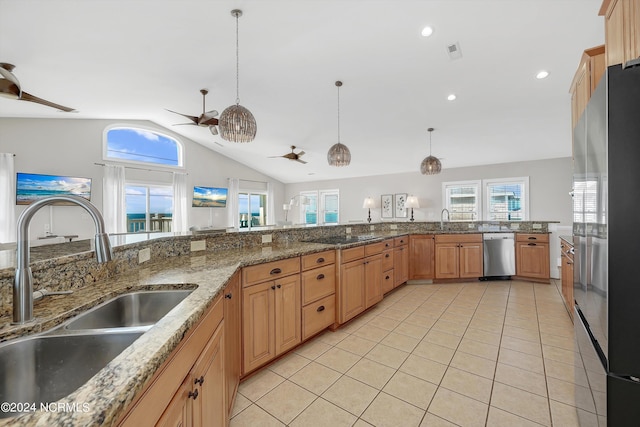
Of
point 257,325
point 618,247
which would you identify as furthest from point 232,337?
point 618,247

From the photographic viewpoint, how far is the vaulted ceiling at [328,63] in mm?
2414

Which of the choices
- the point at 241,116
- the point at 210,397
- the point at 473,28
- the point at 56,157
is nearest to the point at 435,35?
the point at 473,28

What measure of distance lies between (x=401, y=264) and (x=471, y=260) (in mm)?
1294

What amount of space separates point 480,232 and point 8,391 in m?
5.03

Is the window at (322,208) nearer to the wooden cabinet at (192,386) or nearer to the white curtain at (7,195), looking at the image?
the white curtain at (7,195)

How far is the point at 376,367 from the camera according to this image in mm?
2012

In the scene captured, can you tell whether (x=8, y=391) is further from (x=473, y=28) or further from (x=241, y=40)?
(x=473, y=28)

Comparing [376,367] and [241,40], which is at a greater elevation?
[241,40]

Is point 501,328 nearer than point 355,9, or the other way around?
point 355,9

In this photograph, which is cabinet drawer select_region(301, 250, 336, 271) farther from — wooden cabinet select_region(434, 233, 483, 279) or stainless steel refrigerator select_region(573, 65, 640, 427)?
wooden cabinet select_region(434, 233, 483, 279)

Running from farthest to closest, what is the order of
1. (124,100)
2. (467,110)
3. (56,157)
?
1. (56,157)
2. (124,100)
3. (467,110)

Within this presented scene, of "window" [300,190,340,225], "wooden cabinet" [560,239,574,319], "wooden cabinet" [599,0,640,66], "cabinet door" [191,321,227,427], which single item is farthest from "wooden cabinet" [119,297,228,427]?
"window" [300,190,340,225]

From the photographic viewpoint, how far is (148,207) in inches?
262

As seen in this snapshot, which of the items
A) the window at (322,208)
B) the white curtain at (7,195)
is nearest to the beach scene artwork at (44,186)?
the white curtain at (7,195)
